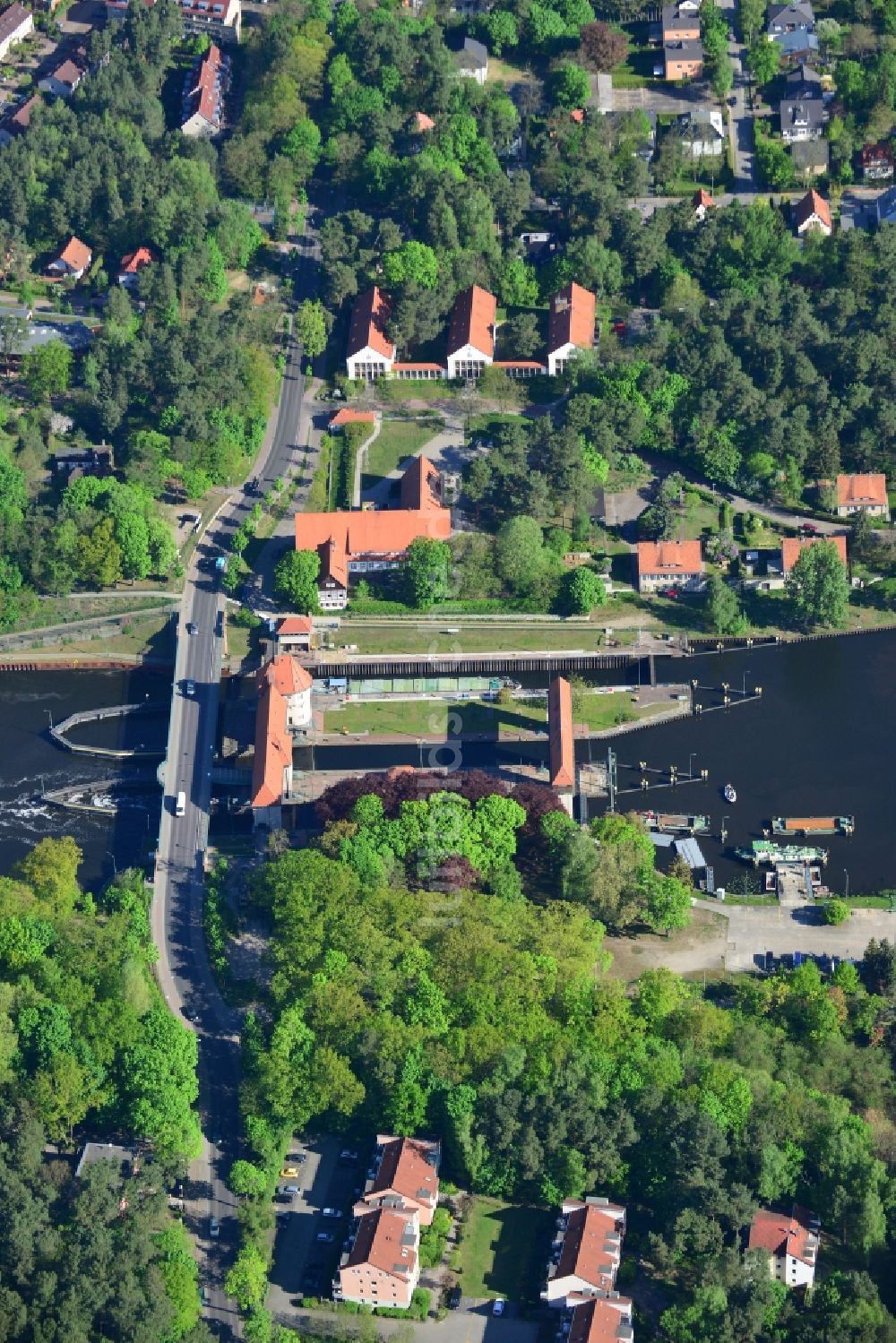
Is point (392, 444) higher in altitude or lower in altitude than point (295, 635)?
higher

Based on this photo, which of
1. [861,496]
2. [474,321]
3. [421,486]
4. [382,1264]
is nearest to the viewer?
[382,1264]

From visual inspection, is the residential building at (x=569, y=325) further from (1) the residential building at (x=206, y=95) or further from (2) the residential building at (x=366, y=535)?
(1) the residential building at (x=206, y=95)

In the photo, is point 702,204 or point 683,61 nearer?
point 702,204

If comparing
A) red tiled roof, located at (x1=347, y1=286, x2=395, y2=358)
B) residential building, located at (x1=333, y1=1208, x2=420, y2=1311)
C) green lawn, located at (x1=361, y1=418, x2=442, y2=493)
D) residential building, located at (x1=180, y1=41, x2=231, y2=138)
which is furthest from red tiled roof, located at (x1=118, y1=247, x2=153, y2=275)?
residential building, located at (x1=333, y1=1208, x2=420, y2=1311)

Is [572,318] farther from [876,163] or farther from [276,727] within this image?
[276,727]

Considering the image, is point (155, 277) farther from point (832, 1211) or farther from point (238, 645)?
point (832, 1211)

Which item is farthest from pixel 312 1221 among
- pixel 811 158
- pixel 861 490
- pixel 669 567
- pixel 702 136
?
pixel 702 136
